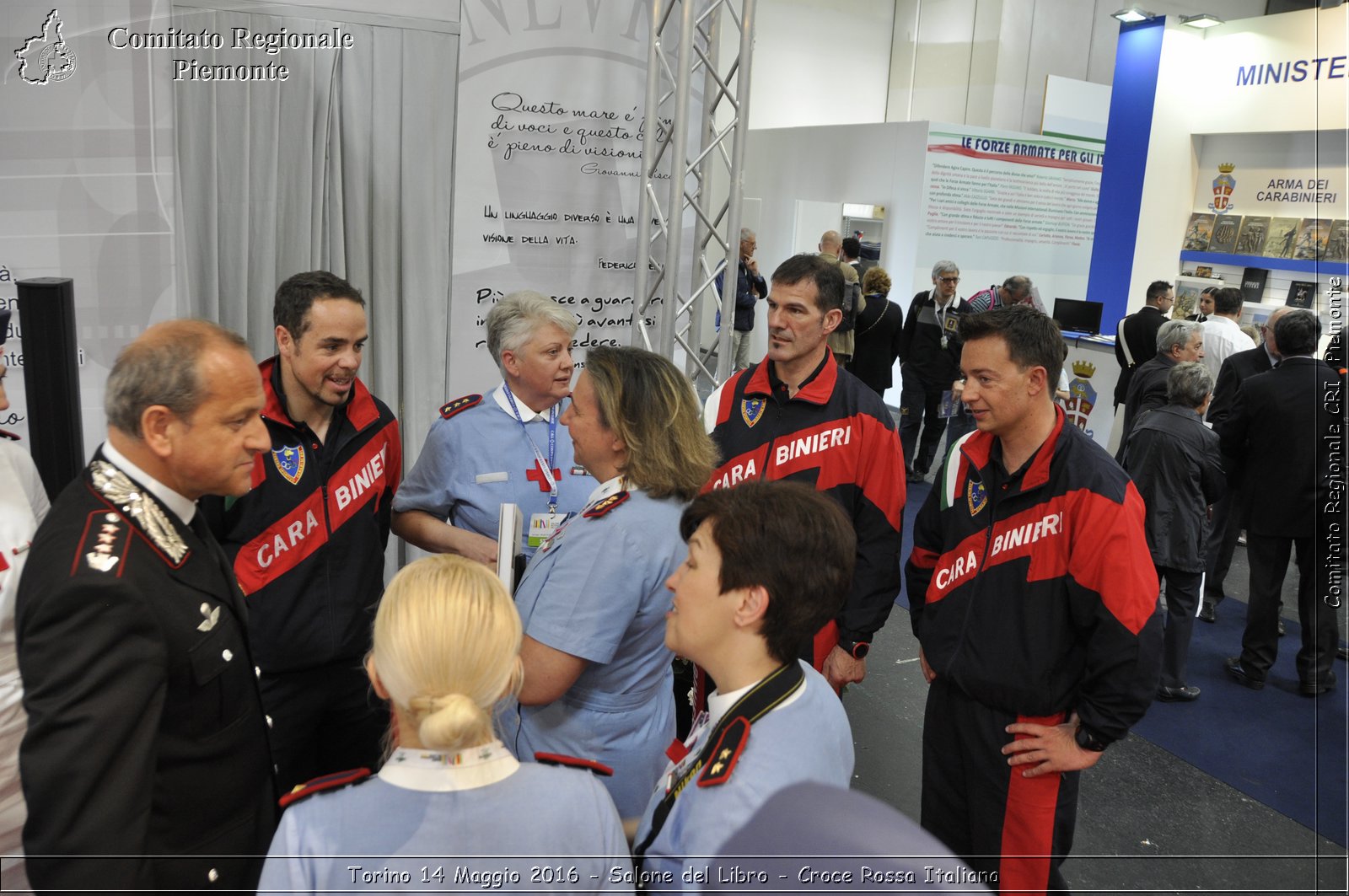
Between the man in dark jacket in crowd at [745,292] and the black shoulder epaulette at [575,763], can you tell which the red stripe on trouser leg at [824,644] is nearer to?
the black shoulder epaulette at [575,763]

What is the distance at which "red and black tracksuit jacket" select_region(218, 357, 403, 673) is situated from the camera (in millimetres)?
2125

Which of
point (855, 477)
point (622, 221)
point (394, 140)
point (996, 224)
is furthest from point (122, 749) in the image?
point (996, 224)

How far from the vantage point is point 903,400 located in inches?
298

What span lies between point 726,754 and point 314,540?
4.39 ft

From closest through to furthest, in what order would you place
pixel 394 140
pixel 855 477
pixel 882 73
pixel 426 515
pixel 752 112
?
pixel 426 515
pixel 855 477
pixel 394 140
pixel 752 112
pixel 882 73

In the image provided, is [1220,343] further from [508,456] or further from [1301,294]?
[508,456]

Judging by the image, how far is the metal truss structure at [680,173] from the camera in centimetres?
412

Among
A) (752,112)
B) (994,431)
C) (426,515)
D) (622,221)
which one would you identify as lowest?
(426,515)

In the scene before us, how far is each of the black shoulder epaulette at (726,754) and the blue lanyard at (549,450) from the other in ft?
4.45

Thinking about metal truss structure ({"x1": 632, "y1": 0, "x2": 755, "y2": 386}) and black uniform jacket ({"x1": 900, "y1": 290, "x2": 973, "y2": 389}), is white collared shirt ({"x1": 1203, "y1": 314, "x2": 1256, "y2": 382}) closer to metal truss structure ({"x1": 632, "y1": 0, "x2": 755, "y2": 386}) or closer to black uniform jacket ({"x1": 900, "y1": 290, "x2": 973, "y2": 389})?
black uniform jacket ({"x1": 900, "y1": 290, "x2": 973, "y2": 389})

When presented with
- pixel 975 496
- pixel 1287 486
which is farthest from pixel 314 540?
pixel 1287 486

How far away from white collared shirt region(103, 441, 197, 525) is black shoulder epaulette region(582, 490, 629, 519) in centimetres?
67

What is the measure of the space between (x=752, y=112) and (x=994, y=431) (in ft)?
36.7

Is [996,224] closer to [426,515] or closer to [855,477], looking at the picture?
[855,477]
